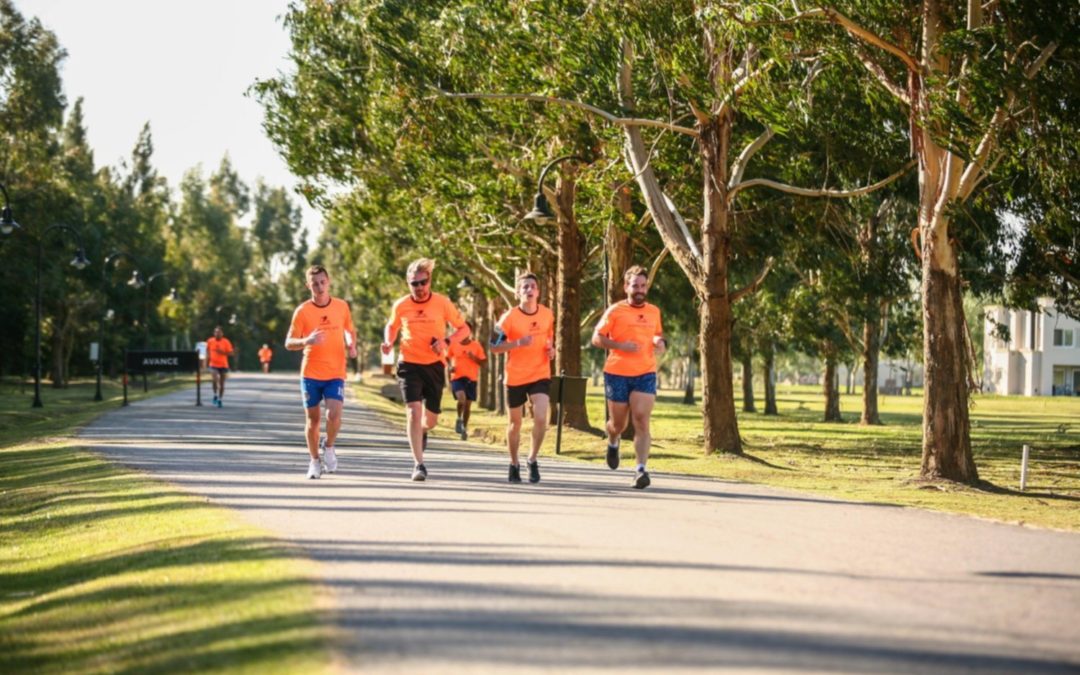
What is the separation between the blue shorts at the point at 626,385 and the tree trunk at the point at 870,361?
116 feet

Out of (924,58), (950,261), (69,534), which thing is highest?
(924,58)

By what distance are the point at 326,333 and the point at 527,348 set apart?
2003 mm

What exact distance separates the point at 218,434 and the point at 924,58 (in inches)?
550

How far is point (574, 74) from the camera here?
25062 millimetres

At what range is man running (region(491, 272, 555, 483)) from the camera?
588 inches

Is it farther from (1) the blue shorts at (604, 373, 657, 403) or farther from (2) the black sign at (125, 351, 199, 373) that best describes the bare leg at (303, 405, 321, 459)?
(2) the black sign at (125, 351, 199, 373)

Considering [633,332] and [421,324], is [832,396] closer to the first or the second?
[633,332]

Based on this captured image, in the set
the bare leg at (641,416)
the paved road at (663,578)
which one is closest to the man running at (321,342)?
the paved road at (663,578)

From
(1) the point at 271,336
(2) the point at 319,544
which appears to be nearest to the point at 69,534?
(2) the point at 319,544

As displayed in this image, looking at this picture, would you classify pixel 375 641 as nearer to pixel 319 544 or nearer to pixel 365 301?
pixel 319 544

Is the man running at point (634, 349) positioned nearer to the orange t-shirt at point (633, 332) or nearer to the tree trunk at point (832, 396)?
the orange t-shirt at point (633, 332)

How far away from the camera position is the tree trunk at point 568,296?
32.5m

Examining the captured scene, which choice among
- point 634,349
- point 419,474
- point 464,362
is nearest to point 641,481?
point 634,349

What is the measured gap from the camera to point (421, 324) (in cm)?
1503
